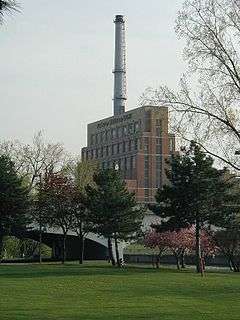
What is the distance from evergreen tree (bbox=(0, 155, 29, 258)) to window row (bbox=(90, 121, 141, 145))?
138 ft

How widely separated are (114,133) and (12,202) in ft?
191

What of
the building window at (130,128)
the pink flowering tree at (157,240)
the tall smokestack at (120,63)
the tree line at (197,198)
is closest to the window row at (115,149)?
the building window at (130,128)

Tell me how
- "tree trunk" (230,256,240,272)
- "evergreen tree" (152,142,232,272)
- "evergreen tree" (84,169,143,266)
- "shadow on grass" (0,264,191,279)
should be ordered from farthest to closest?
"evergreen tree" (84,169,143,266)
"tree trunk" (230,256,240,272)
"evergreen tree" (152,142,232,272)
"shadow on grass" (0,264,191,279)

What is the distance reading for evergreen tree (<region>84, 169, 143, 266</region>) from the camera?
2387 inches

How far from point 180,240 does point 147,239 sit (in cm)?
386

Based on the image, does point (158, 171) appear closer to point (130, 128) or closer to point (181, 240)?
point (130, 128)

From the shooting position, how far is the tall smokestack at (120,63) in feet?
382

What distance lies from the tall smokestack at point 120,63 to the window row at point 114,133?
11.5 feet

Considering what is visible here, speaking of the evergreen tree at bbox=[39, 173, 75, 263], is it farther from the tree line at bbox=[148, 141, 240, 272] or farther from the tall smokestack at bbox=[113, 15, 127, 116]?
the tall smokestack at bbox=[113, 15, 127, 116]

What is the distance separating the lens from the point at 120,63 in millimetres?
116938

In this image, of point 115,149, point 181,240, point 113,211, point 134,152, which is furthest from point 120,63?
point 113,211

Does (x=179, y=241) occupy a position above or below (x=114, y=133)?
below

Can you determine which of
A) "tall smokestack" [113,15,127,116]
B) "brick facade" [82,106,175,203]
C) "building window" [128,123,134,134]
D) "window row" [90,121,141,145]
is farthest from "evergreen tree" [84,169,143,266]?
"tall smokestack" [113,15,127,116]

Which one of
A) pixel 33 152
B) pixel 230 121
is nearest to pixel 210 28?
pixel 230 121
